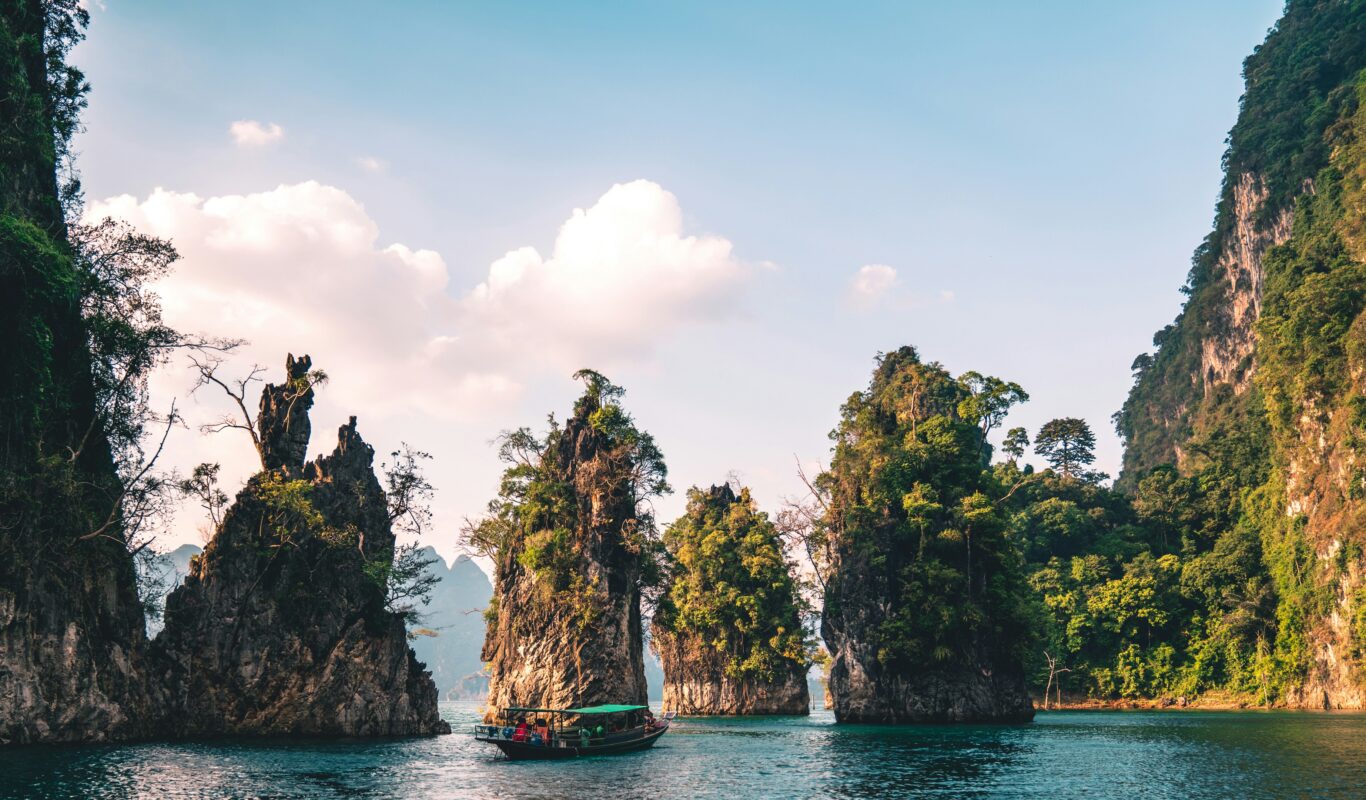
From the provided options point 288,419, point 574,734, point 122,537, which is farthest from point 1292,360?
point 122,537

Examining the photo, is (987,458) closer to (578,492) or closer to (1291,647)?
(1291,647)

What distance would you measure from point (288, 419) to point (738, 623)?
49.7 m

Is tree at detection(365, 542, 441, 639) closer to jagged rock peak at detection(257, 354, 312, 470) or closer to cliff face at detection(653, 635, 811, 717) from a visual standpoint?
jagged rock peak at detection(257, 354, 312, 470)

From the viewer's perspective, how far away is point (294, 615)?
188 ft

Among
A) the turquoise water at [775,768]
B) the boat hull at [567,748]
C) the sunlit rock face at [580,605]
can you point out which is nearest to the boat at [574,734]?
the boat hull at [567,748]

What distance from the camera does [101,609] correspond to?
4675cm

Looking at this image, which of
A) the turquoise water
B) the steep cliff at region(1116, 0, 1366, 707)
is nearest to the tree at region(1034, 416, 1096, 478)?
the steep cliff at region(1116, 0, 1366, 707)

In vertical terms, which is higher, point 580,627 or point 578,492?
point 578,492

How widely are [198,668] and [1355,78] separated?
121 metres

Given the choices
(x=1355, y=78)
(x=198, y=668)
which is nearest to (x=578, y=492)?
(x=198, y=668)

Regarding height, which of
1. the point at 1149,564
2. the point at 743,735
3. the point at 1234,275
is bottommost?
the point at 743,735

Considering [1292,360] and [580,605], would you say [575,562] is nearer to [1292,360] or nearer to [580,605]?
[580,605]

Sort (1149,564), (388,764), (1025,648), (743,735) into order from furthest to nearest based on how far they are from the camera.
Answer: (1149,564) < (1025,648) < (743,735) < (388,764)

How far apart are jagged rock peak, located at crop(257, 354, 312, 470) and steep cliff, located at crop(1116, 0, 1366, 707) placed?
75575mm
